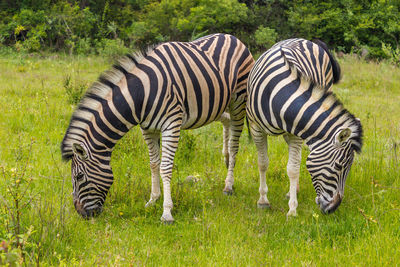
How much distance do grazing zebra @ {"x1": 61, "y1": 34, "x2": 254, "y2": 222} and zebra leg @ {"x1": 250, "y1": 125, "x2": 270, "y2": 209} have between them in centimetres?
63

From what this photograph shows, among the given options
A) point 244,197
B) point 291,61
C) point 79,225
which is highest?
point 291,61

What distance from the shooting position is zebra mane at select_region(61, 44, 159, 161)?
428 cm

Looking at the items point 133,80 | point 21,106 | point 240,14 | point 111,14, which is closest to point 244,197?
point 133,80

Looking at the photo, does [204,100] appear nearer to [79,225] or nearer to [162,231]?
[162,231]

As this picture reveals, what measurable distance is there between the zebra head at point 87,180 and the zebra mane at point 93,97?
0.13m

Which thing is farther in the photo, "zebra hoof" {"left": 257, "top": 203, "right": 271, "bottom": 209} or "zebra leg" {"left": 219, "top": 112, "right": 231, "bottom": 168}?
"zebra leg" {"left": 219, "top": 112, "right": 231, "bottom": 168}

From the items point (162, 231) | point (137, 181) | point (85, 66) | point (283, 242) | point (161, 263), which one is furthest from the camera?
point (85, 66)

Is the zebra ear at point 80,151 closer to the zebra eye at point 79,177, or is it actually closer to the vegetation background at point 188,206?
the zebra eye at point 79,177

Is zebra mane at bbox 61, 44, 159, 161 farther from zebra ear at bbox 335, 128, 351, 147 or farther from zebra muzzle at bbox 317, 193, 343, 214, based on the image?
zebra muzzle at bbox 317, 193, 343, 214

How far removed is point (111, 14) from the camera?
2384cm

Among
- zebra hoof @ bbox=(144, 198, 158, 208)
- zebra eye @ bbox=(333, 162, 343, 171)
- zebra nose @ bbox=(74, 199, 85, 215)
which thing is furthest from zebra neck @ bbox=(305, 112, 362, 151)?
zebra nose @ bbox=(74, 199, 85, 215)

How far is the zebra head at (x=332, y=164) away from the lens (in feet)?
13.2

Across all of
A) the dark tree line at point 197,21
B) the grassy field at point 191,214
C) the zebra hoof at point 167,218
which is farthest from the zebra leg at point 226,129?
the dark tree line at point 197,21

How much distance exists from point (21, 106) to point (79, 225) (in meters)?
4.83
